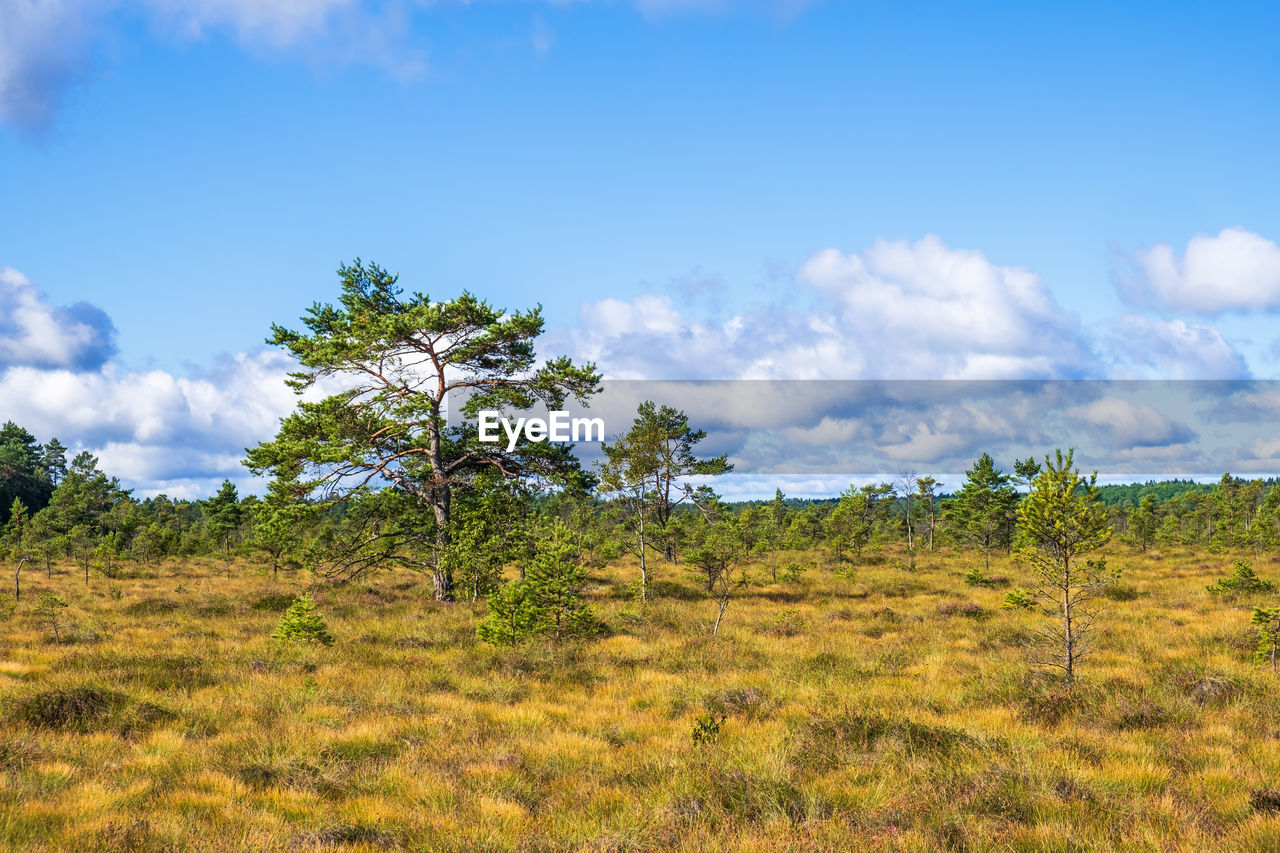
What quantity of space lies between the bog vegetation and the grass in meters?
0.05

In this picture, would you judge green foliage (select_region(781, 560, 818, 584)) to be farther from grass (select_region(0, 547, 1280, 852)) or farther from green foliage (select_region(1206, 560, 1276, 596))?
green foliage (select_region(1206, 560, 1276, 596))

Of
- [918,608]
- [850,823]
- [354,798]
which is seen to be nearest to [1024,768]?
[850,823]

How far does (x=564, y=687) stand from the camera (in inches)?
468

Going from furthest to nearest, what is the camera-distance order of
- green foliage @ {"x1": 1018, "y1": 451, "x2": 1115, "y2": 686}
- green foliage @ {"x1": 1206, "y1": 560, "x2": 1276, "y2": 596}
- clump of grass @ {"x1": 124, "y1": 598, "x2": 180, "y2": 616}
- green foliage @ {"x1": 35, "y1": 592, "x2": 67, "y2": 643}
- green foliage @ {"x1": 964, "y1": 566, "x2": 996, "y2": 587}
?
green foliage @ {"x1": 964, "y1": 566, "x2": 996, "y2": 587} < green foliage @ {"x1": 1206, "y1": 560, "x2": 1276, "y2": 596} < clump of grass @ {"x1": 124, "y1": 598, "x2": 180, "y2": 616} < green foliage @ {"x1": 35, "y1": 592, "x2": 67, "y2": 643} < green foliage @ {"x1": 1018, "y1": 451, "x2": 1115, "y2": 686}

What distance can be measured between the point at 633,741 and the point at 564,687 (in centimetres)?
331

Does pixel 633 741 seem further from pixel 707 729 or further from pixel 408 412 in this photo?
pixel 408 412

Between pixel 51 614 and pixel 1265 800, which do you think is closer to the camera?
pixel 1265 800

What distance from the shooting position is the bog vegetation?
239 inches

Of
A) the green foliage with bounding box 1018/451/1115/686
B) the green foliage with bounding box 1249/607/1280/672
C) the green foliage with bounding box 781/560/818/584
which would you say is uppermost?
the green foliage with bounding box 1018/451/1115/686

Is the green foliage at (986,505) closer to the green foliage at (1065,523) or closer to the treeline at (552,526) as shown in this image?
the treeline at (552,526)

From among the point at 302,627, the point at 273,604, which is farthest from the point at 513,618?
the point at 273,604

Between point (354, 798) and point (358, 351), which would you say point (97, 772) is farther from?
point (358, 351)

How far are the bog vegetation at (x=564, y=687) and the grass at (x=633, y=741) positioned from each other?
5 cm

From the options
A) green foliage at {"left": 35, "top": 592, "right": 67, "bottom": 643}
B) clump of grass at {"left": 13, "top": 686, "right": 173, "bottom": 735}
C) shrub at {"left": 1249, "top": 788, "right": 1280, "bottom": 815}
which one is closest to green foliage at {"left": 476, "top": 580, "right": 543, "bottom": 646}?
clump of grass at {"left": 13, "top": 686, "right": 173, "bottom": 735}
